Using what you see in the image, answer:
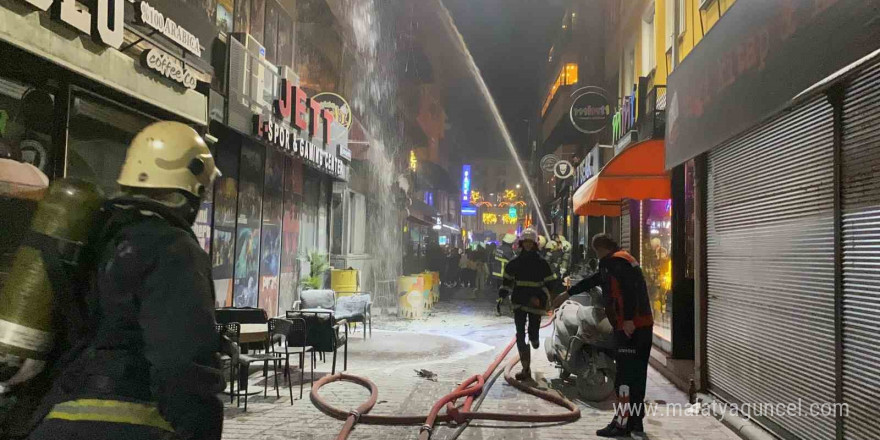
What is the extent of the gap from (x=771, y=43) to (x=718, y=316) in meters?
3.33

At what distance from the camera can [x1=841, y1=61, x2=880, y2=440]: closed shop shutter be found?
12.8ft

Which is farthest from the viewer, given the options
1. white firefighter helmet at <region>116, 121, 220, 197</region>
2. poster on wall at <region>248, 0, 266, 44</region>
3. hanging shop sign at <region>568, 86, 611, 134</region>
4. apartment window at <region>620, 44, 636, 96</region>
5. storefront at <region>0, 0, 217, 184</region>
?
apartment window at <region>620, 44, 636, 96</region>

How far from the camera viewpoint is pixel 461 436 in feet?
18.5

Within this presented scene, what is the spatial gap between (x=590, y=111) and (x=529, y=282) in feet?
30.3

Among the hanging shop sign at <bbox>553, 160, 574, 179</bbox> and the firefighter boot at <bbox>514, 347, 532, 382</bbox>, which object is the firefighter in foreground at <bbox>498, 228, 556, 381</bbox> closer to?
the firefighter boot at <bbox>514, 347, 532, 382</bbox>

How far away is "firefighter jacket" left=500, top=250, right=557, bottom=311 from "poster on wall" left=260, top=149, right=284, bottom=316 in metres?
6.10

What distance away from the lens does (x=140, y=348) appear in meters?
2.02

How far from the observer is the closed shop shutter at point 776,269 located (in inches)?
181

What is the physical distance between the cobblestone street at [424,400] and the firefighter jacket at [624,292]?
3.95ft

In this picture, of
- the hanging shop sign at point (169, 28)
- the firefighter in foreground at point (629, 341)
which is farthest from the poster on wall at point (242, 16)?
the firefighter in foreground at point (629, 341)

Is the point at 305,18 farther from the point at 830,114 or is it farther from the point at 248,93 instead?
the point at 830,114

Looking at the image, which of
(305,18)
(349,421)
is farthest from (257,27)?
(349,421)

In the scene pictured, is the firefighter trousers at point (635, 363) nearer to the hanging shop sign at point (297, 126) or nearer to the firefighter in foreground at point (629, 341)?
the firefighter in foreground at point (629, 341)

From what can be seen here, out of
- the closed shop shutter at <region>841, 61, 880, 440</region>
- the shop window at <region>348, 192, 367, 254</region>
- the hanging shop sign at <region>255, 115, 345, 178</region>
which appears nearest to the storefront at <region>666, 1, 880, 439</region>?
the closed shop shutter at <region>841, 61, 880, 440</region>
